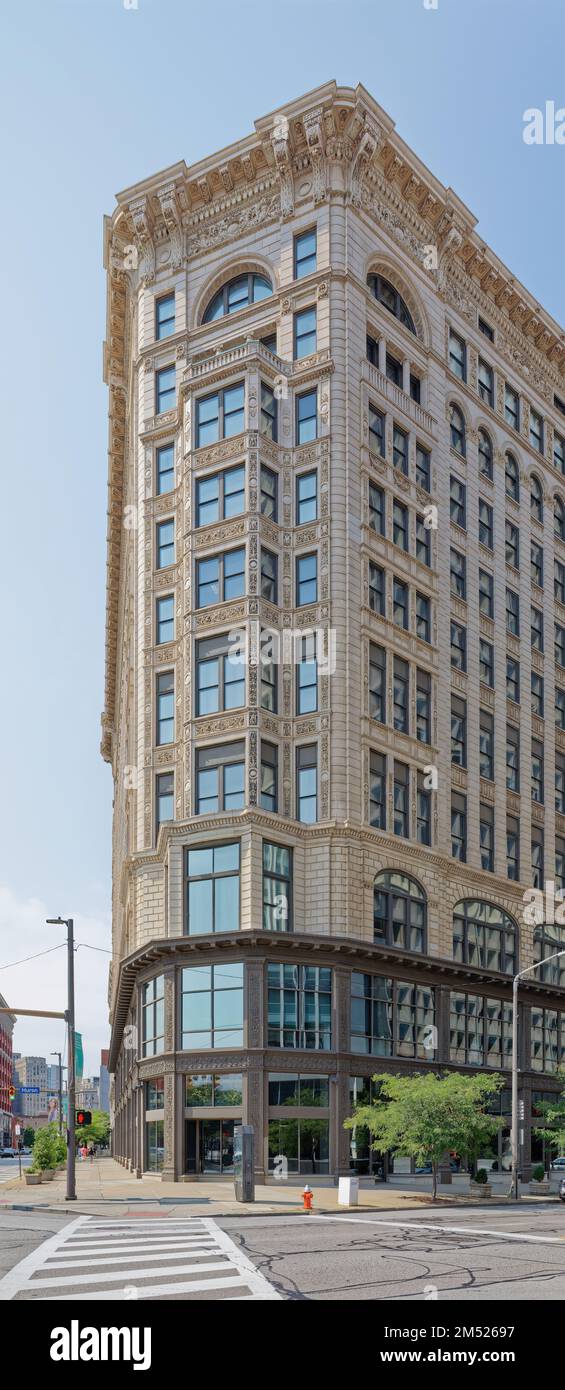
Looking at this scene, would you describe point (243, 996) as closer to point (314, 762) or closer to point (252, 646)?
point (314, 762)

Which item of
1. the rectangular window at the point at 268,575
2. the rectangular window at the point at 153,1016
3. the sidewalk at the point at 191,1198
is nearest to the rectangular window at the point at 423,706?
the rectangular window at the point at 268,575

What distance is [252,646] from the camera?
4731cm

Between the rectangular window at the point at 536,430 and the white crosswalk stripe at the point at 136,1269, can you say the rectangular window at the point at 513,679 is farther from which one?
the white crosswalk stripe at the point at 136,1269

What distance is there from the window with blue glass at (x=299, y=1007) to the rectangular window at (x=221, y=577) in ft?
46.6

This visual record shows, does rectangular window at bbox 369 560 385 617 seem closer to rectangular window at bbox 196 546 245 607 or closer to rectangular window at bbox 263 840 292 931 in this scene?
rectangular window at bbox 196 546 245 607

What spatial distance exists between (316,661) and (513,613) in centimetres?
1954

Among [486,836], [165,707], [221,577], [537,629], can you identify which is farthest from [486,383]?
[165,707]

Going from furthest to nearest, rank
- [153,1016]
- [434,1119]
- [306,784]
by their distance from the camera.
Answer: [306,784], [153,1016], [434,1119]

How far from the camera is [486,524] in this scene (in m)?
63.0

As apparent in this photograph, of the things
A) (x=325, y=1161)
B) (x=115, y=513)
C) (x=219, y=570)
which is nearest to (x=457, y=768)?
(x=219, y=570)

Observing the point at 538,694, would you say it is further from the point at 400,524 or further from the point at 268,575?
the point at 268,575

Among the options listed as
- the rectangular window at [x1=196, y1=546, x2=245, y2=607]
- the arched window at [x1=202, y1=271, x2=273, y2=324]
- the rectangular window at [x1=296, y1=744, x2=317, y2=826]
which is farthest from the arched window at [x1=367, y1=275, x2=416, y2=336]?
the rectangular window at [x1=296, y1=744, x2=317, y2=826]

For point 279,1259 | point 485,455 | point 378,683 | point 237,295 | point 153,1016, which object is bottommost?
point 153,1016

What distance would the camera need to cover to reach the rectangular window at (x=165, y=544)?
5234cm
